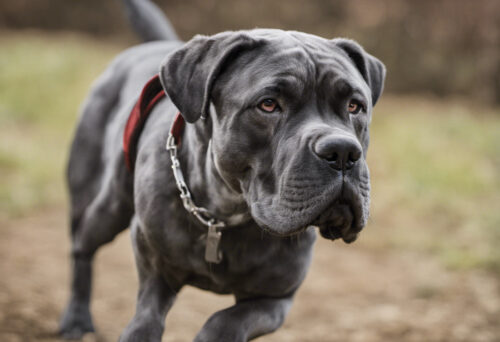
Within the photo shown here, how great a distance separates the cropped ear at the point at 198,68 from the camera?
264 cm

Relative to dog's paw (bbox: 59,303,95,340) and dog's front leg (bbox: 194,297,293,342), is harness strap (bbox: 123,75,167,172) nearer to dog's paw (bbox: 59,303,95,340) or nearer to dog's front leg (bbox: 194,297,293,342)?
dog's front leg (bbox: 194,297,293,342)

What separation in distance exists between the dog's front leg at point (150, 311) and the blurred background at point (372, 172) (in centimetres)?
132

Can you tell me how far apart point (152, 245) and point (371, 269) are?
371 centimetres

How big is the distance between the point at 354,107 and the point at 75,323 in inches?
101

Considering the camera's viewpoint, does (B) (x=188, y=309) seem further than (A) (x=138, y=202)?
Yes

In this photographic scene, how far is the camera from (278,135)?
251 centimetres

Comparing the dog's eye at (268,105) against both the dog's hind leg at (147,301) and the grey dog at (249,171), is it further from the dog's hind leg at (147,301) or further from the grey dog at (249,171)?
the dog's hind leg at (147,301)

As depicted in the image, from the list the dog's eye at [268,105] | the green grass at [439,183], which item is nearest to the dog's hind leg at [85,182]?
the dog's eye at [268,105]

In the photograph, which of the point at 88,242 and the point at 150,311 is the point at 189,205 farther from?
the point at 88,242

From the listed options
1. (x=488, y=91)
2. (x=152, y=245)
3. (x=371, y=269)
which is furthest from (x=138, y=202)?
(x=488, y=91)

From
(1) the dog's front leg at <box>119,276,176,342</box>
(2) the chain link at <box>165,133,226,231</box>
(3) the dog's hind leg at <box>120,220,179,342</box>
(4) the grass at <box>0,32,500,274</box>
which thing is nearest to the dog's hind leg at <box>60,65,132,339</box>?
(3) the dog's hind leg at <box>120,220,179,342</box>

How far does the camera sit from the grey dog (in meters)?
2.41

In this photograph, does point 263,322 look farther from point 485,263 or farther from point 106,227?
point 485,263

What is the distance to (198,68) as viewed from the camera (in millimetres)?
2680
